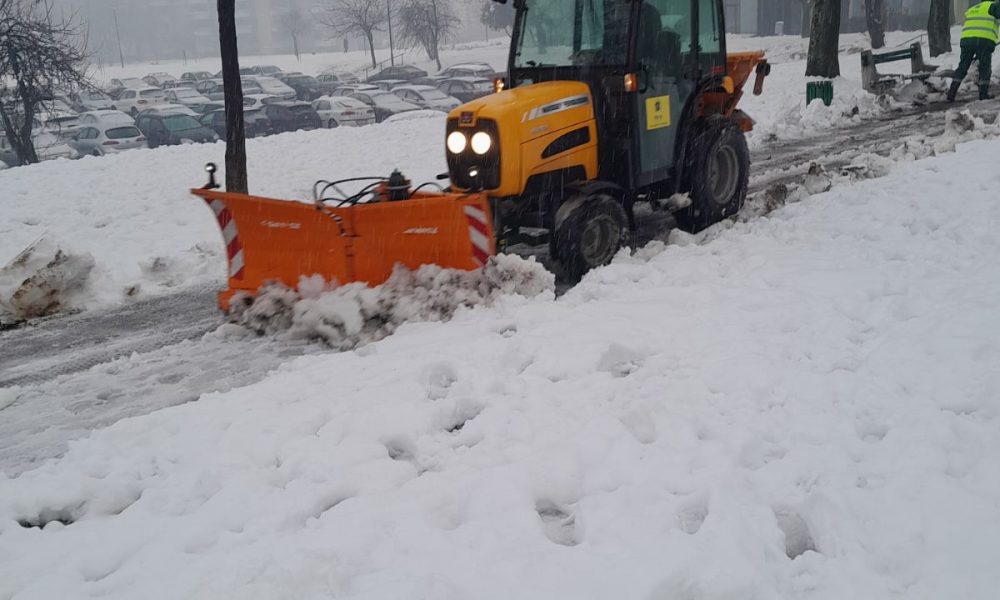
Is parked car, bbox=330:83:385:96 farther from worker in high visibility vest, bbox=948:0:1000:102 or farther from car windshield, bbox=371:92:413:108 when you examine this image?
worker in high visibility vest, bbox=948:0:1000:102

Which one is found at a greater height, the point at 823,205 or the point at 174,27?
the point at 174,27

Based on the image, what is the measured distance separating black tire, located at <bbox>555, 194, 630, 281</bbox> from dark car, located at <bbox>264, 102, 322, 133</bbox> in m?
19.2

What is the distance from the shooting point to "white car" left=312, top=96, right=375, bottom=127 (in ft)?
77.9

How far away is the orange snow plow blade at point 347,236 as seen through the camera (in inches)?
221

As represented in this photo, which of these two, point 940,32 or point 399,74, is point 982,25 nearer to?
point 940,32

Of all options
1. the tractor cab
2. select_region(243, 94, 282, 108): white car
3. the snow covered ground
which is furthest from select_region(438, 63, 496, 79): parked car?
the snow covered ground

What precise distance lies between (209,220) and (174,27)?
109765mm

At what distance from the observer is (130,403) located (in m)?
4.85

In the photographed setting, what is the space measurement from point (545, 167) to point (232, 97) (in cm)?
541

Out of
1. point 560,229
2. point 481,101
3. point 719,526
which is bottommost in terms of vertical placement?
point 719,526

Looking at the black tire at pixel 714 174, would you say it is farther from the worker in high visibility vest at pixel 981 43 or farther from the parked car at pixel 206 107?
the parked car at pixel 206 107

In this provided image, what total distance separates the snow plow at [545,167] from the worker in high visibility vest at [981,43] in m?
10.1

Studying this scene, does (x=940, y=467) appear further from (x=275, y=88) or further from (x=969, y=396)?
(x=275, y=88)

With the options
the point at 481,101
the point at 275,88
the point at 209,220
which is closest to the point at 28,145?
the point at 209,220
